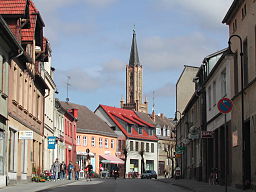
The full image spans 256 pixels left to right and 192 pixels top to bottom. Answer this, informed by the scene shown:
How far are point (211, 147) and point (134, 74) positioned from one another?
153393 mm

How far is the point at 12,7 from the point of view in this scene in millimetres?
31391

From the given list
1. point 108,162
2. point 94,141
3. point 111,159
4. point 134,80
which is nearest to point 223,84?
point 108,162

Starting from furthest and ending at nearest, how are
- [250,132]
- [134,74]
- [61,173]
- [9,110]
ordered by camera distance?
1. [134,74]
2. [61,173]
3. [9,110]
4. [250,132]

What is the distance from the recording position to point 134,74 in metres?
195

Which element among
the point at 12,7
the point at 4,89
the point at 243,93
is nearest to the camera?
the point at 243,93

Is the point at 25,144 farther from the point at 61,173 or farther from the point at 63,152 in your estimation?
the point at 63,152

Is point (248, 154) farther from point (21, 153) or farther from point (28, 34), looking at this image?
point (28, 34)

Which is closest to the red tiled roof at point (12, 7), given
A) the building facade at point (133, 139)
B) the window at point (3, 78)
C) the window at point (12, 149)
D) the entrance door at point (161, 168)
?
the window at point (3, 78)

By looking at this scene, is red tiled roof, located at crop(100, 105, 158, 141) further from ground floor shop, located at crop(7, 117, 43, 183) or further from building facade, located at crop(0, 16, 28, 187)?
building facade, located at crop(0, 16, 28, 187)

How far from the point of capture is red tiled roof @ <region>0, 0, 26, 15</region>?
31.1 m

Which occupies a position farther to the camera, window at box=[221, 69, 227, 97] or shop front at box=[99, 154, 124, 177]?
shop front at box=[99, 154, 124, 177]

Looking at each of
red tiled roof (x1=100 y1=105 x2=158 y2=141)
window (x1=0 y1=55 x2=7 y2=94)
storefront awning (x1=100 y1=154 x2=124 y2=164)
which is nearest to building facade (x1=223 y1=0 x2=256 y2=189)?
window (x1=0 y1=55 x2=7 y2=94)

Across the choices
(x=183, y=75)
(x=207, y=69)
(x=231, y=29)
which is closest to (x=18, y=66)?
(x=231, y=29)

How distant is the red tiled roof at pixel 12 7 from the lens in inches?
1226
